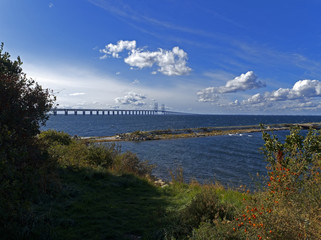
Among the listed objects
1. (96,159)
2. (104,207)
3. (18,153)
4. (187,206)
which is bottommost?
(104,207)

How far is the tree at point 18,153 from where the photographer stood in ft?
13.7

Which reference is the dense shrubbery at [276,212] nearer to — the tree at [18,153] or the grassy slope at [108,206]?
the grassy slope at [108,206]

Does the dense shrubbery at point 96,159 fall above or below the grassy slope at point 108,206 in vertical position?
above

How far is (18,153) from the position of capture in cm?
435

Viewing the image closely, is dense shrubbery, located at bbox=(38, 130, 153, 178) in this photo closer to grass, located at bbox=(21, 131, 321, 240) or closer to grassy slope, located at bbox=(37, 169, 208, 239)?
grass, located at bbox=(21, 131, 321, 240)

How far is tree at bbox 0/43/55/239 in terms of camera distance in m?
4.17

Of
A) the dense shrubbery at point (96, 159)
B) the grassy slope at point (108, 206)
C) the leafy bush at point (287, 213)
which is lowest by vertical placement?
the grassy slope at point (108, 206)

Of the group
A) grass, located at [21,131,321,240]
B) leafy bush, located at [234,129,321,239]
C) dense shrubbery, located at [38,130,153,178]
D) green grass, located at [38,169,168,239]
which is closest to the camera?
leafy bush, located at [234,129,321,239]

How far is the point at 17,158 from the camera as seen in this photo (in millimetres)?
4387

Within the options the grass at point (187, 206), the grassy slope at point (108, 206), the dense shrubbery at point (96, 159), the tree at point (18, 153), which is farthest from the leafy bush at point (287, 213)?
the dense shrubbery at point (96, 159)

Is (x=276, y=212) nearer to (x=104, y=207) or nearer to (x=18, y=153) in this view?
(x=18, y=153)

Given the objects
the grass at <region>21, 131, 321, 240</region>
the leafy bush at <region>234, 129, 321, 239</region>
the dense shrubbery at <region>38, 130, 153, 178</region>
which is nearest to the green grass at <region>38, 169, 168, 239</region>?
the grass at <region>21, 131, 321, 240</region>

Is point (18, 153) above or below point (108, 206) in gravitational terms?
above

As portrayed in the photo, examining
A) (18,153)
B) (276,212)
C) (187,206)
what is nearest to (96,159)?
(187,206)
